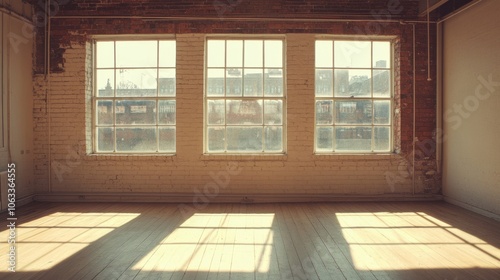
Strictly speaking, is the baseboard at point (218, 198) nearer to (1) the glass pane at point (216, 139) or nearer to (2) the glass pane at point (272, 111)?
(1) the glass pane at point (216, 139)

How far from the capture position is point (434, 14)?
5.96 metres

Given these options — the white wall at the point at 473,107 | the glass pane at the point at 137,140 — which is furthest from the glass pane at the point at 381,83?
the glass pane at the point at 137,140

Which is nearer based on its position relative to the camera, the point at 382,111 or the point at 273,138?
the point at 273,138

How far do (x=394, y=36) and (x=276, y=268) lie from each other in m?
4.58

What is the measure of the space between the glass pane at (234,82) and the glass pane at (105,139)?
6.73 ft

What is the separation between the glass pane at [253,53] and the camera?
599 cm

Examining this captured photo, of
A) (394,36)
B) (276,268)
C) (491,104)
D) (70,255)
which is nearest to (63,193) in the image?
(70,255)

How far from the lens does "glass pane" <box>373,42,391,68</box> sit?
611 cm

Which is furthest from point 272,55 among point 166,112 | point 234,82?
point 166,112

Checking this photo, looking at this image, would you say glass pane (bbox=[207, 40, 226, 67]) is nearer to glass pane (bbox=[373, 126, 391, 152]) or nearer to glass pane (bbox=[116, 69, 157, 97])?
glass pane (bbox=[116, 69, 157, 97])

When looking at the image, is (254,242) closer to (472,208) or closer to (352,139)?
(352,139)

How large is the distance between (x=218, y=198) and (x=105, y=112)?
235 centimetres

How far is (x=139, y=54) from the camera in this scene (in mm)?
6039

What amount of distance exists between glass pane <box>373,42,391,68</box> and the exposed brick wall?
8.5 inches
